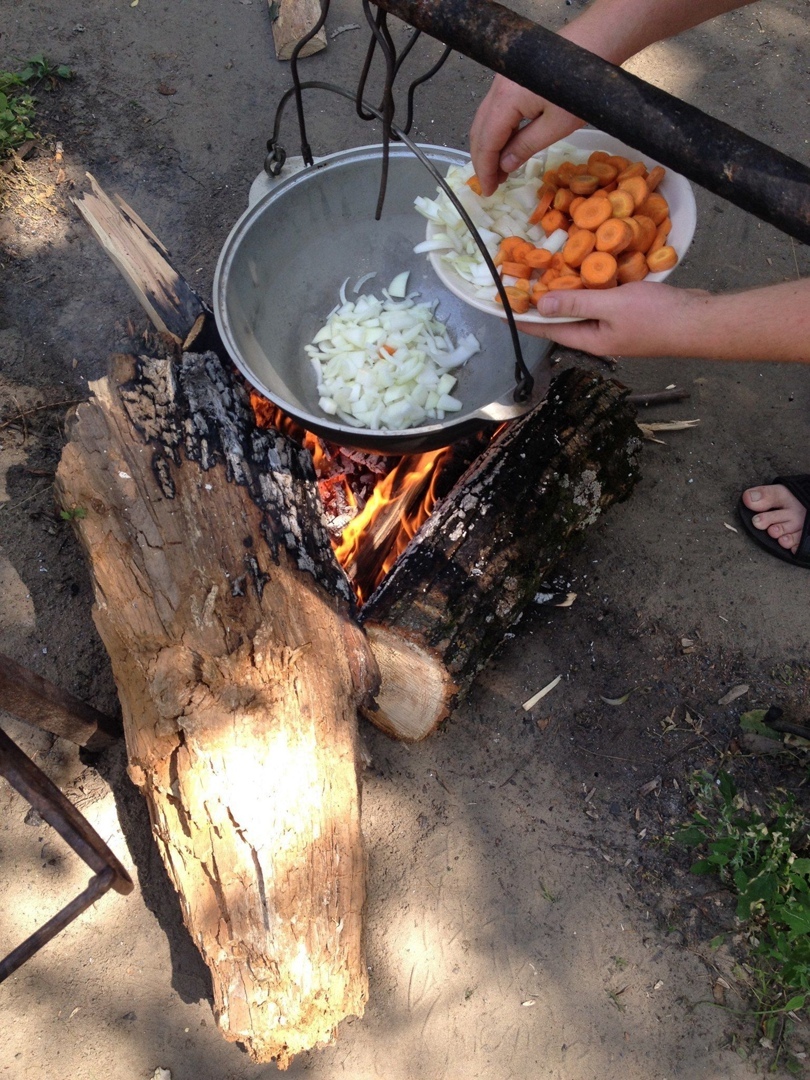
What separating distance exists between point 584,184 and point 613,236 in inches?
9.1

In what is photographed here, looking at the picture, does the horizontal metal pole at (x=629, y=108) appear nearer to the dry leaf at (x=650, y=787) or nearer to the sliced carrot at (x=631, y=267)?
the sliced carrot at (x=631, y=267)

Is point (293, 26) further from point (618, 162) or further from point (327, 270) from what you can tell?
point (618, 162)

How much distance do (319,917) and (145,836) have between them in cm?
78

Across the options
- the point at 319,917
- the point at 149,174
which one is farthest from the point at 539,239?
the point at 149,174

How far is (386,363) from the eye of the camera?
2553 mm

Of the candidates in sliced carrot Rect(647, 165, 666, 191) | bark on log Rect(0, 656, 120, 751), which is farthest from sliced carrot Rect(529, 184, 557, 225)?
bark on log Rect(0, 656, 120, 751)

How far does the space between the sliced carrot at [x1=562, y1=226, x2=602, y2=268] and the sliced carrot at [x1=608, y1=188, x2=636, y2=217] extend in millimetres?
77

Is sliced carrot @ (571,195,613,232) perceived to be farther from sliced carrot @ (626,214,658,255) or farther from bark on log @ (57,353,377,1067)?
bark on log @ (57,353,377,1067)

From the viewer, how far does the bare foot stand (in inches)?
110

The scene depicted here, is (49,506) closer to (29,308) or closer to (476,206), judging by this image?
(29,308)

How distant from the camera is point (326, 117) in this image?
386cm

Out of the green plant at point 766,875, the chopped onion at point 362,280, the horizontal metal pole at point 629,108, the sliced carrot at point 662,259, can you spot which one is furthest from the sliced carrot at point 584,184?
the green plant at point 766,875

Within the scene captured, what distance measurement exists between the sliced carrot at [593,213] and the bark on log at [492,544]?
0.78 metres

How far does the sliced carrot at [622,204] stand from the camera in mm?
1840
